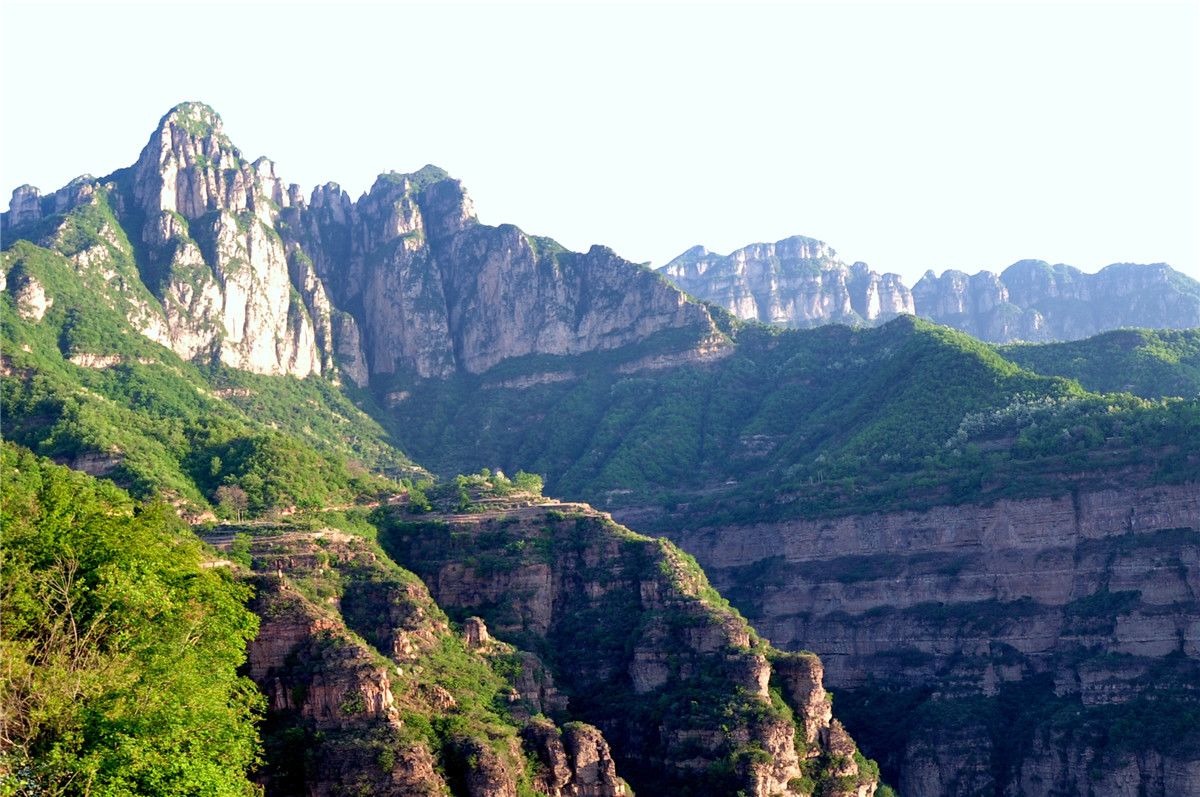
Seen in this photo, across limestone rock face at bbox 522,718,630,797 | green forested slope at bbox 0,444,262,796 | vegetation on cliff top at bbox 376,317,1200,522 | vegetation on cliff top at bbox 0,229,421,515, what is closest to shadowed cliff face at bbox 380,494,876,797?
limestone rock face at bbox 522,718,630,797

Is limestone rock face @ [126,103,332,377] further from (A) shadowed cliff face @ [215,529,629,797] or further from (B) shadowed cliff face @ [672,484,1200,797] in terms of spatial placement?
(A) shadowed cliff face @ [215,529,629,797]

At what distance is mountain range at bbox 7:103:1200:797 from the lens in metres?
87.9

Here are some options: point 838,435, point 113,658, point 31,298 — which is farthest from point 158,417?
point 113,658

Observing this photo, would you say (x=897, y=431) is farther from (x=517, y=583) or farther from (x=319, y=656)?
(x=319, y=656)

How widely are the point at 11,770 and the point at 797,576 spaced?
9207 centimetres

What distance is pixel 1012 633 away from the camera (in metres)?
128

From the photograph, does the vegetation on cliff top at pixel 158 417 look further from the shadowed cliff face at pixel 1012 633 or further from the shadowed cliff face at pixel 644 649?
the shadowed cliff face at pixel 1012 633

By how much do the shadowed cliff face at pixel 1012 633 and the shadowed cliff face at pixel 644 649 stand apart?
768 inches

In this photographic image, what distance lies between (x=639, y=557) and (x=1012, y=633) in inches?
1334

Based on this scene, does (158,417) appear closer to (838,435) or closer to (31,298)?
(31,298)

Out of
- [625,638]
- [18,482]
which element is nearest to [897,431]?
[625,638]

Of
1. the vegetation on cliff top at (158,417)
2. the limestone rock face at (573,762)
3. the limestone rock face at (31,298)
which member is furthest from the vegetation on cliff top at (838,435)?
the limestone rock face at (573,762)

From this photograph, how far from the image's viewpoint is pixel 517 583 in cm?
11250

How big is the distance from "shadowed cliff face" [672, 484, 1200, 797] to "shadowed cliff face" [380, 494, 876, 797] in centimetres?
1950
